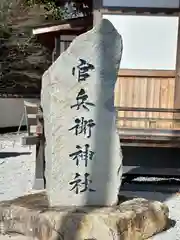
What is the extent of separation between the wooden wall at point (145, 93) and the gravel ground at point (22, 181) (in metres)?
1.58

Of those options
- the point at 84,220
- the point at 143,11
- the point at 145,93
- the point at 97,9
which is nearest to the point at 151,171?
the point at 145,93

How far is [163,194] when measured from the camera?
6.52 m

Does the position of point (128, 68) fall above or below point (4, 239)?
above

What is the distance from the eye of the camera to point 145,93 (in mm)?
7688

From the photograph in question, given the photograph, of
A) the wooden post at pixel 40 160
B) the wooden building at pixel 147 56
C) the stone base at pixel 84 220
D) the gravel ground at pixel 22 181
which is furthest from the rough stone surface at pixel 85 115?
the wooden building at pixel 147 56

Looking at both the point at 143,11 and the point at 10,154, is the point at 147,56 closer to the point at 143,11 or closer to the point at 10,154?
the point at 143,11

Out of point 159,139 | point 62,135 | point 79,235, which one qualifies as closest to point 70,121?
point 62,135

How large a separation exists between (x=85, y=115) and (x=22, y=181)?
117 inches

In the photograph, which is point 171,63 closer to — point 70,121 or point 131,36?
point 131,36

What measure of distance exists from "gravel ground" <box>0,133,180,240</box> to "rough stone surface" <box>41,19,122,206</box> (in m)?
0.75

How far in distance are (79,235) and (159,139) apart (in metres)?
2.82

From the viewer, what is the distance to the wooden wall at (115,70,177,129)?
25.0 feet

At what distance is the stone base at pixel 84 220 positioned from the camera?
13.8ft

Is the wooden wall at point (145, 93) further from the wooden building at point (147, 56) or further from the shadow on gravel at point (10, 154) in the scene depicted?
the shadow on gravel at point (10, 154)
